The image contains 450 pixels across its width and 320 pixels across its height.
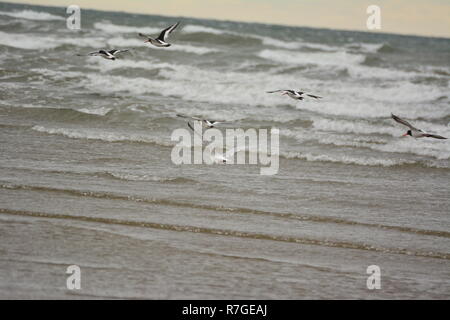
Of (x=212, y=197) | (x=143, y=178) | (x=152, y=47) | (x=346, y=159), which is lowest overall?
(x=212, y=197)

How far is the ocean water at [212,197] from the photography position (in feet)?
20.3

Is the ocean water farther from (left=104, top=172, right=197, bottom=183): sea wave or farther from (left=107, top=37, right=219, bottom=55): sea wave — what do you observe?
(left=107, top=37, right=219, bottom=55): sea wave

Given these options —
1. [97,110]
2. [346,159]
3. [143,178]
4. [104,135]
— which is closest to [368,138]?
[346,159]

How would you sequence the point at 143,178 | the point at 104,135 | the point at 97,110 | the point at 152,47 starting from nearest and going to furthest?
the point at 143,178 → the point at 104,135 → the point at 97,110 → the point at 152,47

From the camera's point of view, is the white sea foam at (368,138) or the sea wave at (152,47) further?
the sea wave at (152,47)

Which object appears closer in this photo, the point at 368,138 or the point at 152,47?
the point at 368,138

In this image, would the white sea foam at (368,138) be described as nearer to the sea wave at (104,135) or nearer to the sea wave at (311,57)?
the sea wave at (104,135)

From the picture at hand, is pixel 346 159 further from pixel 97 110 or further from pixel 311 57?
pixel 311 57

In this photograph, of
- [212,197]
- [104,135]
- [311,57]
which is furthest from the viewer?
[311,57]

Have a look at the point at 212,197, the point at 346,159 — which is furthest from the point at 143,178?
the point at 346,159

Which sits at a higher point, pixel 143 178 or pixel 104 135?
pixel 104 135

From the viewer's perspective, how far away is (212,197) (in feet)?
28.2

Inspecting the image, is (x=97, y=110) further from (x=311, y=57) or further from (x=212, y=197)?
(x=311, y=57)

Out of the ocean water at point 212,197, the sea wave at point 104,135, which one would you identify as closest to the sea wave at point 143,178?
the ocean water at point 212,197
